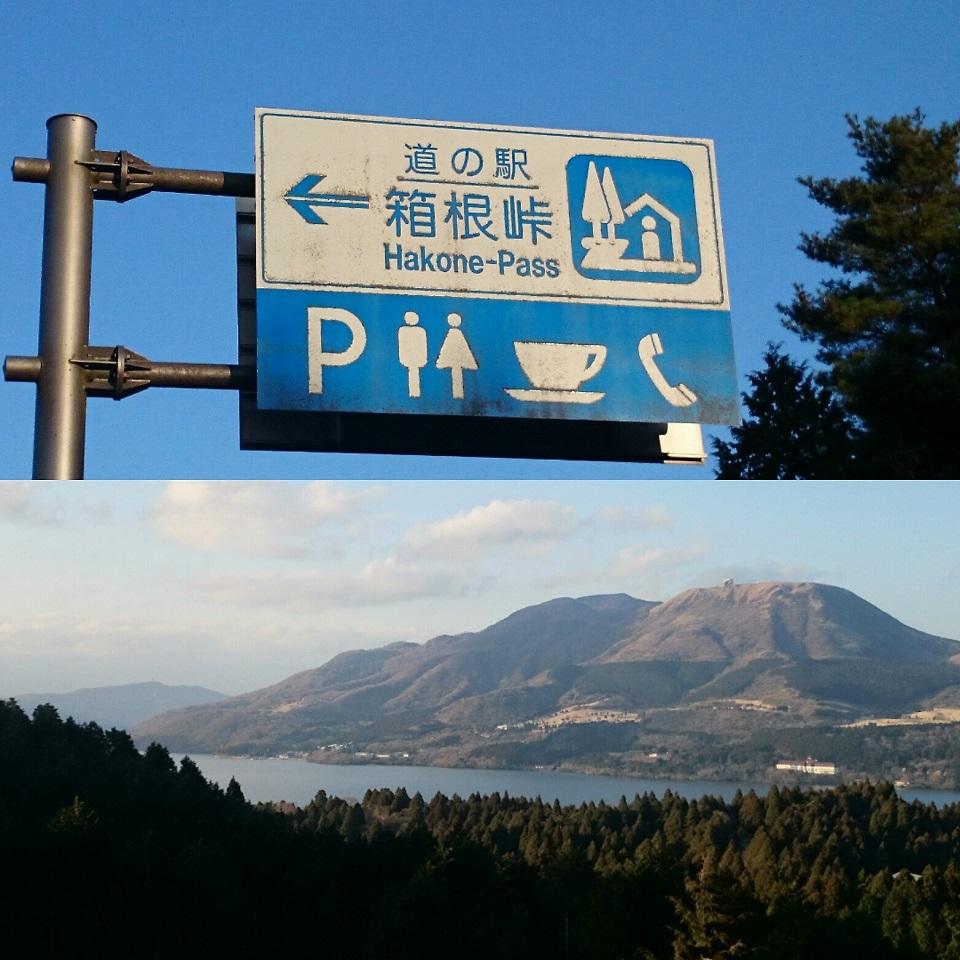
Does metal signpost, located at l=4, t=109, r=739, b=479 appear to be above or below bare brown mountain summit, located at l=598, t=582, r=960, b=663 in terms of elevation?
above

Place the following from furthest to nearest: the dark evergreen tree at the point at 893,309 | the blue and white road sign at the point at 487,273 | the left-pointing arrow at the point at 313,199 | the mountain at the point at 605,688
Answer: the dark evergreen tree at the point at 893,309, the left-pointing arrow at the point at 313,199, the blue and white road sign at the point at 487,273, the mountain at the point at 605,688

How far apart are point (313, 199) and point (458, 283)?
1087 mm

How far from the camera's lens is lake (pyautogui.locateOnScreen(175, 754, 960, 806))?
7.18 m

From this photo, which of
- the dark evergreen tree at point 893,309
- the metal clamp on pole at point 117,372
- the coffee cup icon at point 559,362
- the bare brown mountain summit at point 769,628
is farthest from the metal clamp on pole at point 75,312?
the dark evergreen tree at point 893,309

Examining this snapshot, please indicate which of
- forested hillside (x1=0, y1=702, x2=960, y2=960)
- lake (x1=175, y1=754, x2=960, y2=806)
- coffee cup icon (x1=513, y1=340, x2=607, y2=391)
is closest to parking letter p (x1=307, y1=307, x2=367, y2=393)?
coffee cup icon (x1=513, y1=340, x2=607, y2=391)

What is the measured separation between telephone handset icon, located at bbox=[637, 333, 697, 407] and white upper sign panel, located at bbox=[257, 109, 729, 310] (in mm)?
293

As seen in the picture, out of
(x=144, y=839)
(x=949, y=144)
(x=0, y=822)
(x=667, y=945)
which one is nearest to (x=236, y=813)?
(x=144, y=839)

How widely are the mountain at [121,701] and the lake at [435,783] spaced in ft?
1.22

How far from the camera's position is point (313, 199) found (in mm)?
9469

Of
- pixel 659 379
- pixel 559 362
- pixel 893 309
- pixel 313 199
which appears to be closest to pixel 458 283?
pixel 559 362

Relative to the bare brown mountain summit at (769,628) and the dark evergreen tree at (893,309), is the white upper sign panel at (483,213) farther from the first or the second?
the dark evergreen tree at (893,309)

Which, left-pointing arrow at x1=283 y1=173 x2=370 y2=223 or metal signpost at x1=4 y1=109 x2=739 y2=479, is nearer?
metal signpost at x1=4 y1=109 x2=739 y2=479

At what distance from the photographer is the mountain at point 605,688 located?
7.70 metres

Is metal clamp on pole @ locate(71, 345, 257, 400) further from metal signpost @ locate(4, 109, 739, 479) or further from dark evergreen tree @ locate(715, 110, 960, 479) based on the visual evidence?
dark evergreen tree @ locate(715, 110, 960, 479)
